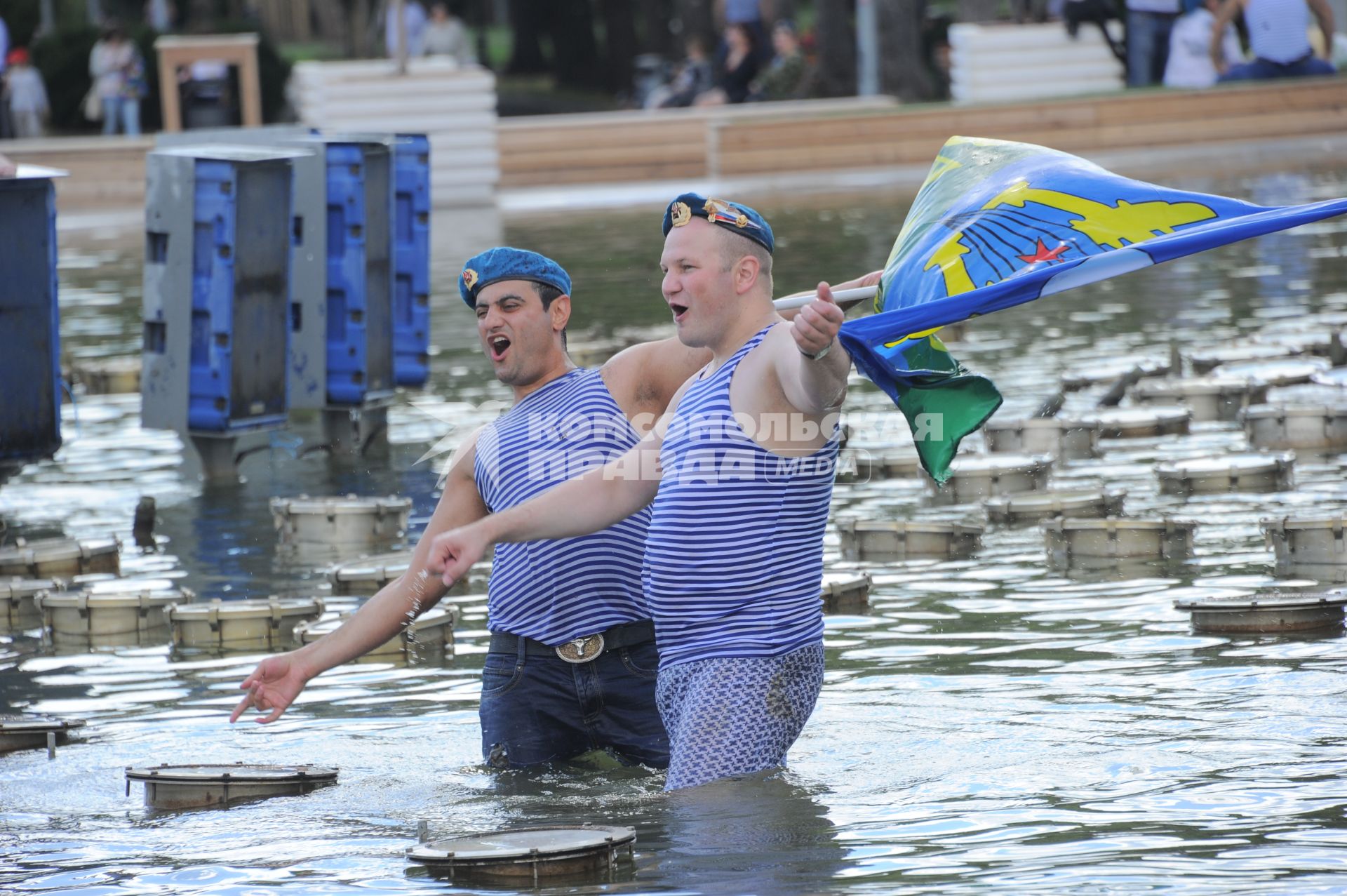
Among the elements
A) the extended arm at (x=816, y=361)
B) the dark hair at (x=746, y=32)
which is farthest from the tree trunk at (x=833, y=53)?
the extended arm at (x=816, y=361)

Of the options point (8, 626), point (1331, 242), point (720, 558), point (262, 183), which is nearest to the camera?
point (720, 558)

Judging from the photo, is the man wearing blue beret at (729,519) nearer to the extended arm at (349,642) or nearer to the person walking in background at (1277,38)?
the extended arm at (349,642)

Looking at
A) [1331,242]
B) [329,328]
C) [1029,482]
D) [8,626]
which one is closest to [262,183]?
[329,328]

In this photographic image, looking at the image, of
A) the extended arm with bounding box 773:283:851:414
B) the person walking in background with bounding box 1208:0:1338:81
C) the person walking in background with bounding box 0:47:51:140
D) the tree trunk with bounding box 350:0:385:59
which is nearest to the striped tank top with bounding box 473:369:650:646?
the extended arm with bounding box 773:283:851:414

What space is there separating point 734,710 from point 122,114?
30.1 m

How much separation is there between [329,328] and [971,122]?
15046 millimetres

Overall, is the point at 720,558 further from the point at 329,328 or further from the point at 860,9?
the point at 860,9

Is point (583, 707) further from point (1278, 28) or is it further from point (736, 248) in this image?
point (1278, 28)

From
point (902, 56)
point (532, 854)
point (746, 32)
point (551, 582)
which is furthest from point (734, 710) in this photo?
point (902, 56)

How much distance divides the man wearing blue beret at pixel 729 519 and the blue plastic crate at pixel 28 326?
6.52 m

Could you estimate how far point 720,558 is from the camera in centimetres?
541

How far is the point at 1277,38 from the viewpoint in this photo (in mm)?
27109

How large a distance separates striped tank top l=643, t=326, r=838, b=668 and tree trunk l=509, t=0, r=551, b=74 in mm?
43801

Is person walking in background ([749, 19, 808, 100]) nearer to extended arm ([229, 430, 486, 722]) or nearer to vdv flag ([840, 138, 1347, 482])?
vdv flag ([840, 138, 1347, 482])
